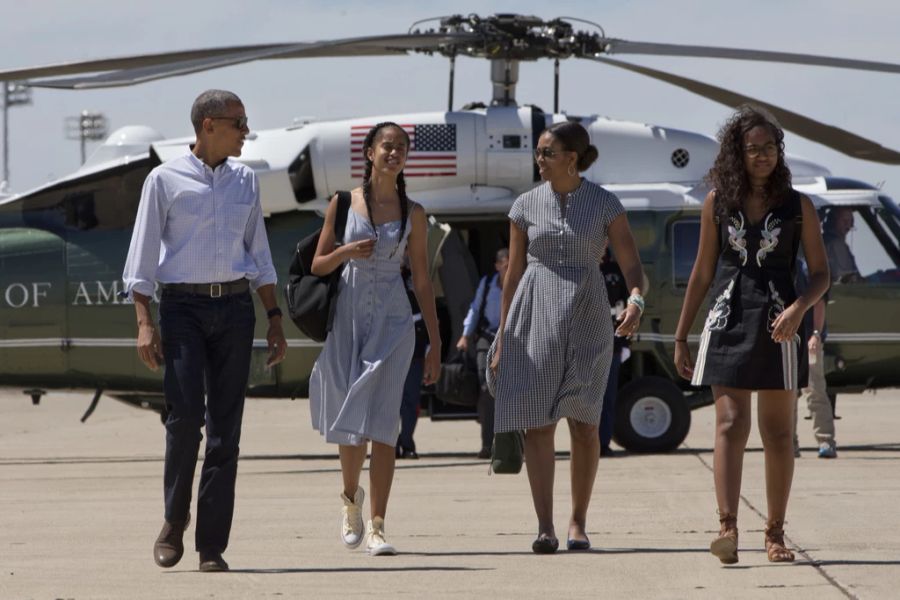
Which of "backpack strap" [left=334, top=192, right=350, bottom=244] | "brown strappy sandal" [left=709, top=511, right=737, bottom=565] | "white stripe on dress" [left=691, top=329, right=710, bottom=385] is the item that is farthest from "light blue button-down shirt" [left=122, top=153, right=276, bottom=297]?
"brown strappy sandal" [left=709, top=511, right=737, bottom=565]

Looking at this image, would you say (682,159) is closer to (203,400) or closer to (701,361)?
(701,361)

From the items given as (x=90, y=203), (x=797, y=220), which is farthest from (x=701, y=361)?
(x=90, y=203)

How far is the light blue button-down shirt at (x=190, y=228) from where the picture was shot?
6.92 meters

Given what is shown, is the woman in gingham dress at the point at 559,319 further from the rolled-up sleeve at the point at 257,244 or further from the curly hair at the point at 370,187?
the rolled-up sleeve at the point at 257,244

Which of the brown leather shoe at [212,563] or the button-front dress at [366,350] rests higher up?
the button-front dress at [366,350]

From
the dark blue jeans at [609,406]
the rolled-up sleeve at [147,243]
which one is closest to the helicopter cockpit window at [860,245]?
the dark blue jeans at [609,406]

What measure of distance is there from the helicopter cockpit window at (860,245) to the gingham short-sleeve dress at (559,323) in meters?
7.04

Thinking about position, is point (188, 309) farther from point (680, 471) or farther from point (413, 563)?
point (680, 471)

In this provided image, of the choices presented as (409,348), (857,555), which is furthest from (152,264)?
(857,555)

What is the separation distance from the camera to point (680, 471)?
39.3 ft

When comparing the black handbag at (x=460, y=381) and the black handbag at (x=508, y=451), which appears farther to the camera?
the black handbag at (x=460, y=381)

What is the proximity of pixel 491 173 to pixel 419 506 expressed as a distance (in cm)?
473

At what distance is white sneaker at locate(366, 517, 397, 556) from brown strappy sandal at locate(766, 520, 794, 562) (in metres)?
1.57

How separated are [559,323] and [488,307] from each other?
5.82 meters
